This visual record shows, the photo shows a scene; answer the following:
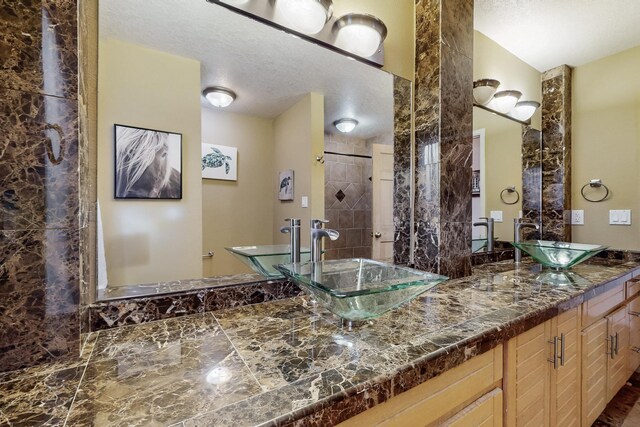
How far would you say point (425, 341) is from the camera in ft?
2.59

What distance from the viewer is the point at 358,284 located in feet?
3.98

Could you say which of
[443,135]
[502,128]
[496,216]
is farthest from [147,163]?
[502,128]

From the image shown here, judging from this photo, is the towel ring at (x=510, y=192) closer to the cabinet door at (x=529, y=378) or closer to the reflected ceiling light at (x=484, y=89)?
the reflected ceiling light at (x=484, y=89)

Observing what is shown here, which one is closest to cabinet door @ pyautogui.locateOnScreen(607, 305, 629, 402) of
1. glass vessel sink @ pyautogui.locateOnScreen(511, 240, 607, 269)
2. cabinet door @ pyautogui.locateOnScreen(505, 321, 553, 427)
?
glass vessel sink @ pyautogui.locateOnScreen(511, 240, 607, 269)

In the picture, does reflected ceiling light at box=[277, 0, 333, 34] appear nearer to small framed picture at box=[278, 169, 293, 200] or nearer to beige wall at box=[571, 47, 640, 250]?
small framed picture at box=[278, 169, 293, 200]

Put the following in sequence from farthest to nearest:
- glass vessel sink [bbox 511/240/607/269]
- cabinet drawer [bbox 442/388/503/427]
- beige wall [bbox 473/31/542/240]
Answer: beige wall [bbox 473/31/542/240] → glass vessel sink [bbox 511/240/607/269] → cabinet drawer [bbox 442/388/503/427]

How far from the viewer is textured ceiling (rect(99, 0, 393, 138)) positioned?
3.14 ft

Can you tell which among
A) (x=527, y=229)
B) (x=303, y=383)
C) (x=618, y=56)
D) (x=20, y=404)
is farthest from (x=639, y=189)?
(x=20, y=404)

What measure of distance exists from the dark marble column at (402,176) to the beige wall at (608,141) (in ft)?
5.98

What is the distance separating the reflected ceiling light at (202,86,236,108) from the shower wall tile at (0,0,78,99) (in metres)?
0.42

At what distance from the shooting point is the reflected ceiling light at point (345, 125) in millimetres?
1439

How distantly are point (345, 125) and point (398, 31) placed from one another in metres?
0.59

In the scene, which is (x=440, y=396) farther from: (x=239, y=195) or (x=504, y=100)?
(x=504, y=100)

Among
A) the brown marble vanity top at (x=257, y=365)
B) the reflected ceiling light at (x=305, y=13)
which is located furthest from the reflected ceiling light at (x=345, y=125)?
the brown marble vanity top at (x=257, y=365)
